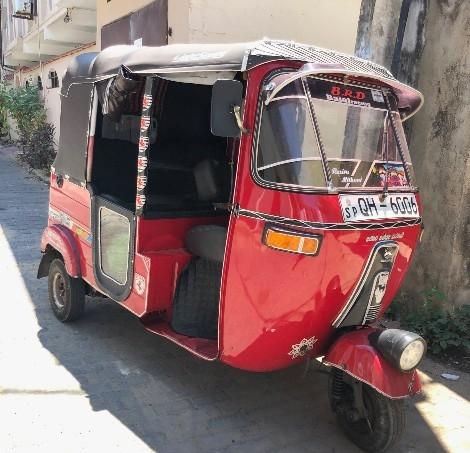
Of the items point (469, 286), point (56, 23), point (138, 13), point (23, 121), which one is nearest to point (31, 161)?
point (23, 121)

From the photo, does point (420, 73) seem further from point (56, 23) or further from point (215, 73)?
point (56, 23)

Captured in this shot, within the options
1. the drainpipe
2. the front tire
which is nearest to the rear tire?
the front tire

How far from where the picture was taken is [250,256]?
9.48 feet

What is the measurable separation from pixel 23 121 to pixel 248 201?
1583 centimetres

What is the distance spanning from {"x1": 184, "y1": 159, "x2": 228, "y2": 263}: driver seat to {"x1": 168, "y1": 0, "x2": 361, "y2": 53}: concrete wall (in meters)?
3.06

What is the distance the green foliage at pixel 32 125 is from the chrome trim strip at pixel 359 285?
13.1 metres

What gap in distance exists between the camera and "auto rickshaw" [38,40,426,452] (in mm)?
2779

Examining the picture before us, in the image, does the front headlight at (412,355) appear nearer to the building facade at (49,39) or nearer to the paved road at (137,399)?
the paved road at (137,399)

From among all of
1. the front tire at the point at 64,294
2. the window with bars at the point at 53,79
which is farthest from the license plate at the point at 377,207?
the window with bars at the point at 53,79

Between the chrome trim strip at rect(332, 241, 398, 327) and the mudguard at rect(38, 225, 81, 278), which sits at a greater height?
the chrome trim strip at rect(332, 241, 398, 327)

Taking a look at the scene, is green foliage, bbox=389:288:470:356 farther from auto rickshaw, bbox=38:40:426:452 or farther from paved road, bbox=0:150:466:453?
auto rickshaw, bbox=38:40:426:452

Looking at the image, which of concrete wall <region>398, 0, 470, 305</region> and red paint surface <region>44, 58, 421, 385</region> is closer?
red paint surface <region>44, 58, 421, 385</region>

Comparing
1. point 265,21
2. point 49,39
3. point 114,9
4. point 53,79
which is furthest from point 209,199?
point 53,79

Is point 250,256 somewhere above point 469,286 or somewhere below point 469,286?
above
